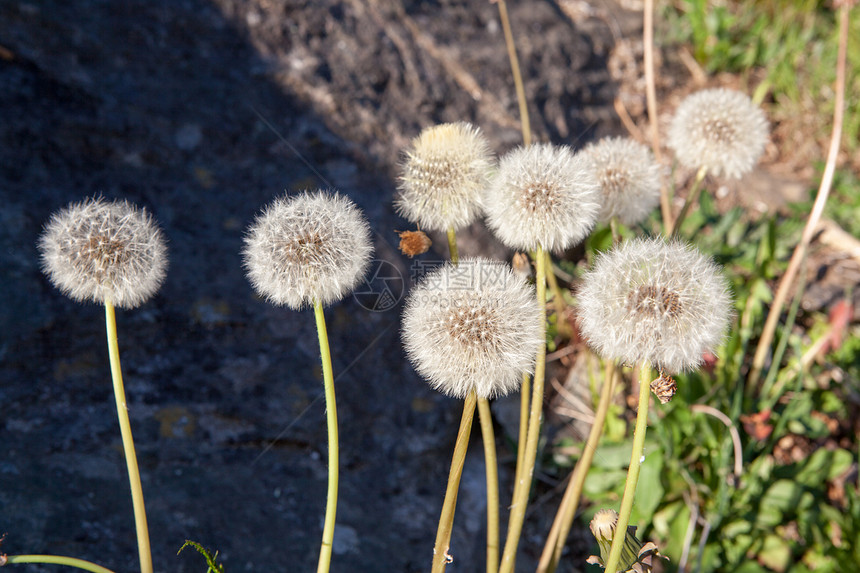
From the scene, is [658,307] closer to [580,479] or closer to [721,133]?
[580,479]

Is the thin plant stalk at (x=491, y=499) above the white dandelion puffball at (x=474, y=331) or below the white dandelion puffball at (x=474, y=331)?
below

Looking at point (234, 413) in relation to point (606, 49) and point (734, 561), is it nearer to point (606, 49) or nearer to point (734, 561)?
point (734, 561)

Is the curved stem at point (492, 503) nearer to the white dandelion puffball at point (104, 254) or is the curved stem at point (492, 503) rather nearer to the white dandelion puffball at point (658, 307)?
the white dandelion puffball at point (658, 307)

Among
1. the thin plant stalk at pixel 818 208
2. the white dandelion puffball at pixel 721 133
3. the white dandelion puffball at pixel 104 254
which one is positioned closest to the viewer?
the white dandelion puffball at pixel 104 254

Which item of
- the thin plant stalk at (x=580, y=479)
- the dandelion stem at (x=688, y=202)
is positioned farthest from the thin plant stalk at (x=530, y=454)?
the dandelion stem at (x=688, y=202)

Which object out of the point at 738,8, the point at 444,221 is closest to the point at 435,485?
the point at 444,221
